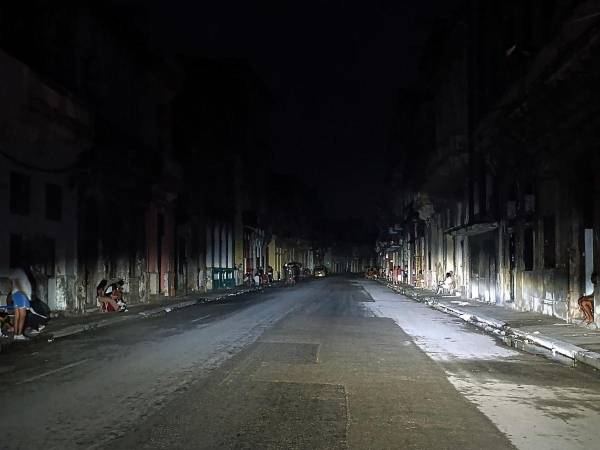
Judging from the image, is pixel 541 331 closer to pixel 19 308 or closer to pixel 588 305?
pixel 588 305

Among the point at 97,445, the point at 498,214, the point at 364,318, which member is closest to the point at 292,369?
the point at 97,445

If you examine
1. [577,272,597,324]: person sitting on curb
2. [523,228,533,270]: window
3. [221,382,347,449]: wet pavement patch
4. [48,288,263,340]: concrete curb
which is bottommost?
[48,288,263,340]: concrete curb

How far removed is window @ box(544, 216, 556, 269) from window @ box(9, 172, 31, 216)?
1562 cm

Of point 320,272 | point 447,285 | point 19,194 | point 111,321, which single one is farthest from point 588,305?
point 320,272

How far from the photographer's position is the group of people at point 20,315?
1507cm

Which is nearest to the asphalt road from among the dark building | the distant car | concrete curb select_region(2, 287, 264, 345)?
concrete curb select_region(2, 287, 264, 345)

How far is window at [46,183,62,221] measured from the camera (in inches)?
883

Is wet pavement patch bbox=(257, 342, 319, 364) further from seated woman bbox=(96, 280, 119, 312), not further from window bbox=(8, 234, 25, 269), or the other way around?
seated woman bbox=(96, 280, 119, 312)

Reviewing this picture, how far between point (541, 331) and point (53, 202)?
50.4 ft

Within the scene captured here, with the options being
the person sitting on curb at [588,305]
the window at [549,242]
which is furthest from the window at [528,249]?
the person sitting on curb at [588,305]

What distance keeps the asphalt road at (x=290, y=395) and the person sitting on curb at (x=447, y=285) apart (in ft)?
68.5

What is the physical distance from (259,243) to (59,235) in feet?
161

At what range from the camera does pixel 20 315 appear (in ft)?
49.5

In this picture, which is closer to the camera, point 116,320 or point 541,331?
point 541,331
